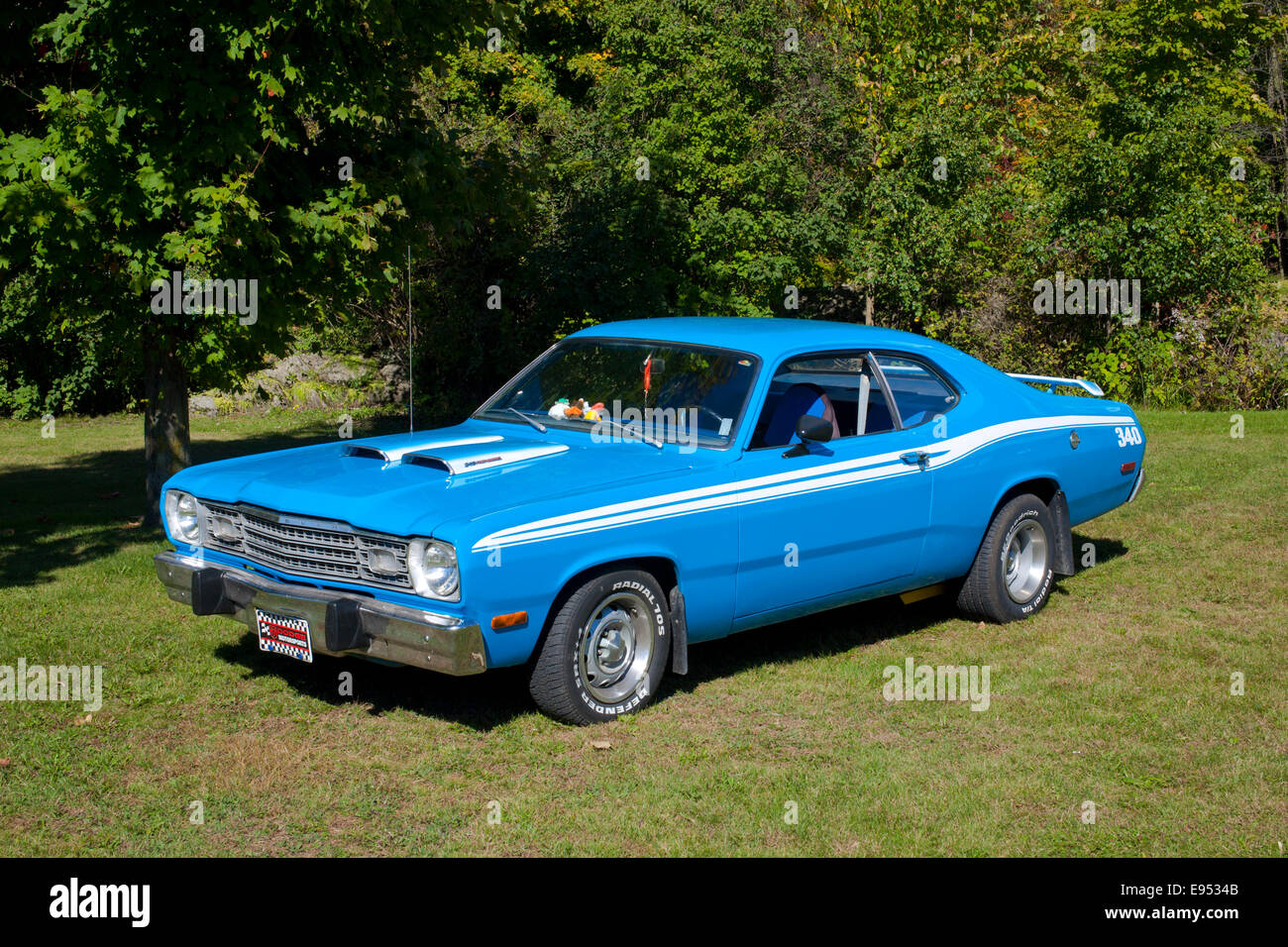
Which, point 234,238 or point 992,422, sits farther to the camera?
point 234,238

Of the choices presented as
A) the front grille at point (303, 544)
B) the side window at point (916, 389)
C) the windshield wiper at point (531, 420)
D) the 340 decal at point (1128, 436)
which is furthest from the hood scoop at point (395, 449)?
the 340 decal at point (1128, 436)

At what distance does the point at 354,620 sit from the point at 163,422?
6.45 metres

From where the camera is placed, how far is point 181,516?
6.57 meters

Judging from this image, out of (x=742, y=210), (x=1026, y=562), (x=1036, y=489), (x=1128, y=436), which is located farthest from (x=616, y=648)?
(x=742, y=210)

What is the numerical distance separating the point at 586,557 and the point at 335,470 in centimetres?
138

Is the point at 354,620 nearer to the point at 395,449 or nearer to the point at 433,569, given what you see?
the point at 433,569

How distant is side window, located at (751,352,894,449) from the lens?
22.2 ft

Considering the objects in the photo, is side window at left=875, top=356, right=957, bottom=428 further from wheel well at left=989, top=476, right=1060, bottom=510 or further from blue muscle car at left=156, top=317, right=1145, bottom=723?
→ wheel well at left=989, top=476, right=1060, bottom=510

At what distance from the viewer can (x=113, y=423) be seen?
1934 cm

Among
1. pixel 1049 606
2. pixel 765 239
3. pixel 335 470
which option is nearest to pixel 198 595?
pixel 335 470

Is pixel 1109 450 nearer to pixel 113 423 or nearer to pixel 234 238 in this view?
pixel 234 238

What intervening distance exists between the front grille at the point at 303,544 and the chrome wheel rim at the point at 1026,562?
4002 millimetres
